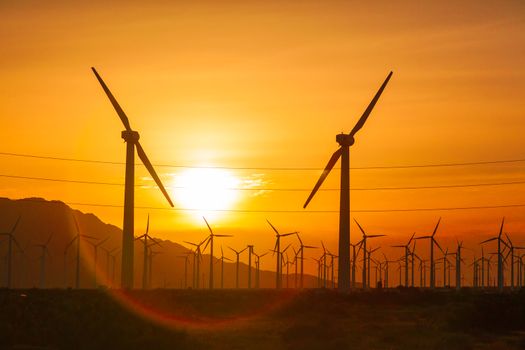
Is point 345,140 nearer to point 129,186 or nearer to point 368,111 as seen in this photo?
point 368,111

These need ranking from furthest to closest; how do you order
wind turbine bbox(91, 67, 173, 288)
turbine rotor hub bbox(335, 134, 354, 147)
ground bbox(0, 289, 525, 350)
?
turbine rotor hub bbox(335, 134, 354, 147)
wind turbine bbox(91, 67, 173, 288)
ground bbox(0, 289, 525, 350)

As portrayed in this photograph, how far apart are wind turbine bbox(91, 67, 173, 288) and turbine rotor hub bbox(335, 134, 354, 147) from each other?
22.9 metres

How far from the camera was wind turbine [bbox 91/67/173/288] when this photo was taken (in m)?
121

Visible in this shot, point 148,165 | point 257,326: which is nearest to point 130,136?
point 148,165

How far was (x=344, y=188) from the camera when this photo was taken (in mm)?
128625

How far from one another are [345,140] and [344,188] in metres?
9.83

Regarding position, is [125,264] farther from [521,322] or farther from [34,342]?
[34,342]

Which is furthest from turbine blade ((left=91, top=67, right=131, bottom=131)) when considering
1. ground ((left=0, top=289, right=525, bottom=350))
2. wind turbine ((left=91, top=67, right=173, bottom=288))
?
ground ((left=0, top=289, right=525, bottom=350))

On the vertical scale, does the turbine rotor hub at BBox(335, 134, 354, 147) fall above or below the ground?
above

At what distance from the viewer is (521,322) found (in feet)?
312

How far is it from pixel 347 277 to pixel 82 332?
69.0 m

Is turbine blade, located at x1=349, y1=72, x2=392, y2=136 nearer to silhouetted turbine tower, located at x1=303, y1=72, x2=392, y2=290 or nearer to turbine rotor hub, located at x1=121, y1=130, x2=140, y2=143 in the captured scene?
silhouetted turbine tower, located at x1=303, y1=72, x2=392, y2=290

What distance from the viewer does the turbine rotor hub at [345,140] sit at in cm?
13638

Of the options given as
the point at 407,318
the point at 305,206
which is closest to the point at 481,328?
the point at 407,318
